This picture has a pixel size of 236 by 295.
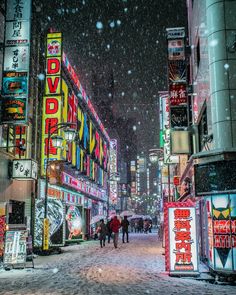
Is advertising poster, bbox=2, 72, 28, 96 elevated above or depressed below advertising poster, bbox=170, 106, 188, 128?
above

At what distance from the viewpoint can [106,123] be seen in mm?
120250

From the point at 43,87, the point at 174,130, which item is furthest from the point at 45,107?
the point at 174,130

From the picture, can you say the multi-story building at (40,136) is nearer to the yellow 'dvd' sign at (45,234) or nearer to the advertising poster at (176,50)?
the yellow 'dvd' sign at (45,234)

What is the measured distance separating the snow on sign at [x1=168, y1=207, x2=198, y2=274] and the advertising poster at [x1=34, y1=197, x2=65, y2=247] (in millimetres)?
10115

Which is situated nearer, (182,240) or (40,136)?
(182,240)

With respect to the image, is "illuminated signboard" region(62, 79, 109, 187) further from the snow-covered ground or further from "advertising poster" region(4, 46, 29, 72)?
the snow-covered ground

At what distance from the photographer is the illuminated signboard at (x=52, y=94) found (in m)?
24.0

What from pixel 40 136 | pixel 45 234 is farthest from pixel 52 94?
pixel 45 234

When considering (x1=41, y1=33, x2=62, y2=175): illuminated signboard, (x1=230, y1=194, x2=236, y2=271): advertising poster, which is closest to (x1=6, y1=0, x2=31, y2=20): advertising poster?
(x1=41, y1=33, x2=62, y2=175): illuminated signboard

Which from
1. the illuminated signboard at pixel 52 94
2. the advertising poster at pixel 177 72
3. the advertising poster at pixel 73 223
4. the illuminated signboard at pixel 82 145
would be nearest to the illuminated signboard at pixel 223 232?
the advertising poster at pixel 177 72

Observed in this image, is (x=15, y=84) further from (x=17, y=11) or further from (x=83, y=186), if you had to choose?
(x=83, y=186)

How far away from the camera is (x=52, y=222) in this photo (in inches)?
800

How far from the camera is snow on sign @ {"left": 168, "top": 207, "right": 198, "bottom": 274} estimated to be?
10.8 meters

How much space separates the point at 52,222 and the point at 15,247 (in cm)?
749
